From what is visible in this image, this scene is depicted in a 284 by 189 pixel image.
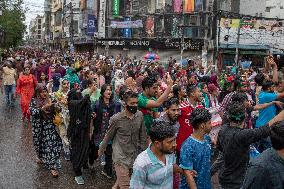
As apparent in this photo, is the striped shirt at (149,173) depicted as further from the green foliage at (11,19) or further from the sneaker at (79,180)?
the green foliage at (11,19)

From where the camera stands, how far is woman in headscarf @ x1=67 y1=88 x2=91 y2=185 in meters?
7.75

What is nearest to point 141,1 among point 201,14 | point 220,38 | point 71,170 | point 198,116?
point 201,14

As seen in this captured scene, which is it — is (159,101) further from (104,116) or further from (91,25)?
(91,25)

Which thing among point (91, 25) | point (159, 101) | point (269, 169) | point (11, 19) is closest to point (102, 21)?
point (91, 25)

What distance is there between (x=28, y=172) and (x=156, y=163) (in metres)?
4.96

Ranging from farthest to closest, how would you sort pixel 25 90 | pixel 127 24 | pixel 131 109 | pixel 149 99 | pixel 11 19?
1. pixel 127 24
2. pixel 11 19
3. pixel 25 90
4. pixel 149 99
5. pixel 131 109

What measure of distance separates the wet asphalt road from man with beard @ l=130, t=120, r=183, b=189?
12.2 ft

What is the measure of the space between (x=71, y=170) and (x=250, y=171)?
227 inches

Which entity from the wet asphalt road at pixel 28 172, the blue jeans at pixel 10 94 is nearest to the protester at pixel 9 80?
the blue jeans at pixel 10 94

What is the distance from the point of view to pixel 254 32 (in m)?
34.8

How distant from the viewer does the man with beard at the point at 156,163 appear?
13.2 ft

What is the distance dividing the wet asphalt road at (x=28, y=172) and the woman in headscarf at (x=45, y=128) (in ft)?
0.84

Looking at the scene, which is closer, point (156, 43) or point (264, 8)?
point (156, 43)

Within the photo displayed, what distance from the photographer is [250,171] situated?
3.39m
